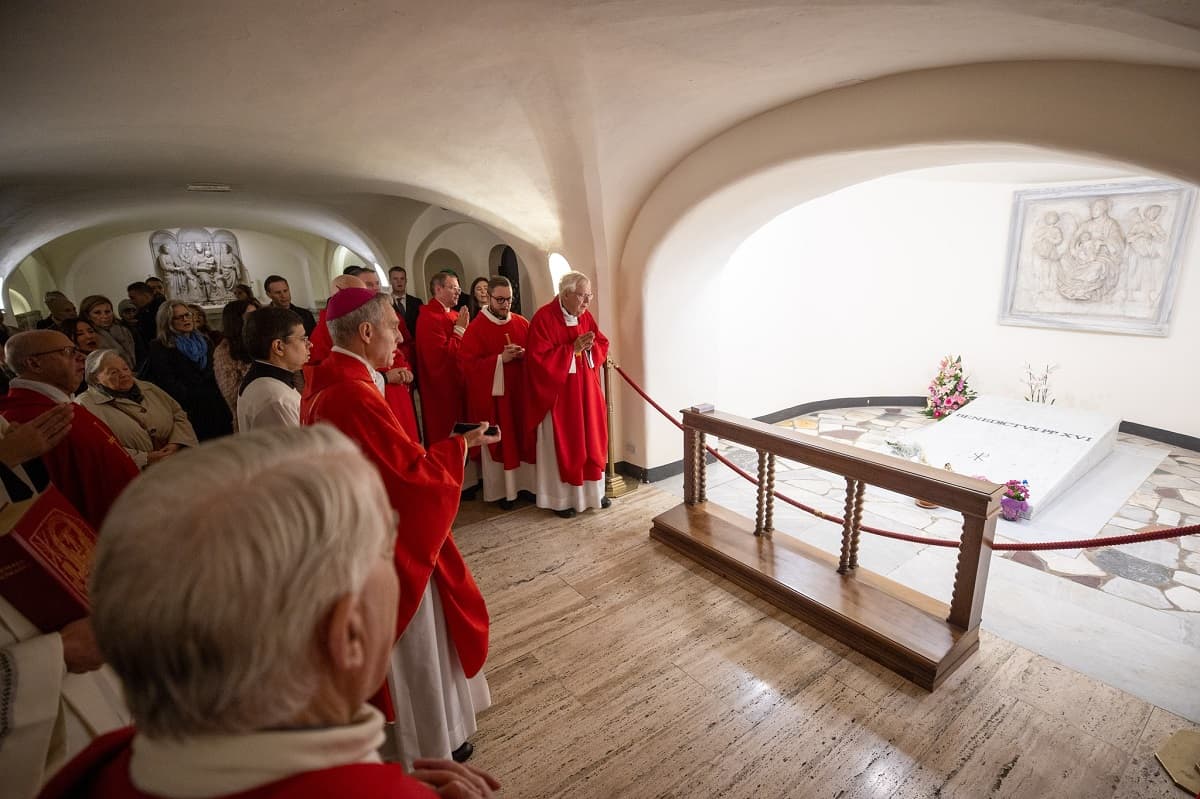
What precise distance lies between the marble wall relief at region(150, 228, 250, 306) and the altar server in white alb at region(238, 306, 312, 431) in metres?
16.6

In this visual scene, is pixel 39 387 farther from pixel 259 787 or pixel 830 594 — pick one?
pixel 830 594

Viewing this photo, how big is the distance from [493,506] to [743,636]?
2.70 m

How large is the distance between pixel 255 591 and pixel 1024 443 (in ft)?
24.1

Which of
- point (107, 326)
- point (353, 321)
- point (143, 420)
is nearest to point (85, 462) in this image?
point (143, 420)

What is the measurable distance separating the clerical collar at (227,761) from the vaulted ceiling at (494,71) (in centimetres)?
271

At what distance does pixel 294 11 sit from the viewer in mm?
2355

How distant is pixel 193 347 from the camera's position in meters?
4.78

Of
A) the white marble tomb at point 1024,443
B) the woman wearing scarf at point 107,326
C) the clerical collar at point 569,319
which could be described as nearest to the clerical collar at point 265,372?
the clerical collar at point 569,319

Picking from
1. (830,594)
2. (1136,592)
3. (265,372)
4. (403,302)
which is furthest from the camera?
(403,302)

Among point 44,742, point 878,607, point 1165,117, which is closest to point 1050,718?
point 878,607

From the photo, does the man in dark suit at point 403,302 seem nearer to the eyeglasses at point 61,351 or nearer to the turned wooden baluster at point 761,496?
the eyeglasses at point 61,351

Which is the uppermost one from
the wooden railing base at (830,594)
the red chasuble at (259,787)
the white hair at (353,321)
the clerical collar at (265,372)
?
the white hair at (353,321)

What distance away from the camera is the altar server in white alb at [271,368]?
7.98 feet

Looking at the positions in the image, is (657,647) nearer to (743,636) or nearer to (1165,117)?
(743,636)
